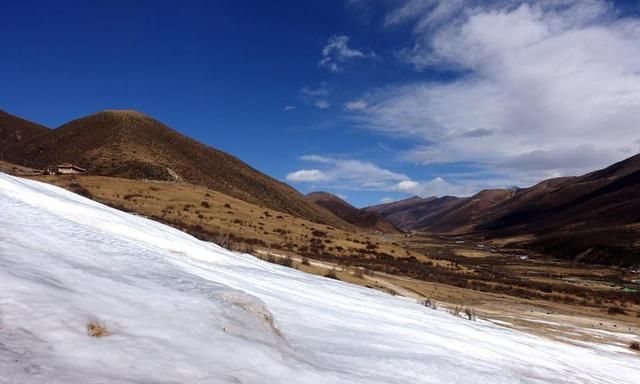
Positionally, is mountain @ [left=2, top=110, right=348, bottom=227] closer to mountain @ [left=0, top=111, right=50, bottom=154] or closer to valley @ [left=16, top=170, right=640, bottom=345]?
mountain @ [left=0, top=111, right=50, bottom=154]

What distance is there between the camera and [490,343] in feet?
35.3

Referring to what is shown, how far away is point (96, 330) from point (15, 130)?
13043 centimetres

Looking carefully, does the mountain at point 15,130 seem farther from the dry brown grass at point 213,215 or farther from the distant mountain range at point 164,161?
the dry brown grass at point 213,215

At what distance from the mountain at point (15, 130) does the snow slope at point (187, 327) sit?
108985 mm

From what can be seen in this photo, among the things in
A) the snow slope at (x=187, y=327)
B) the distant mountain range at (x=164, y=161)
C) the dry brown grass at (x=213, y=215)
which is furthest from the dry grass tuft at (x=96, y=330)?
the distant mountain range at (x=164, y=161)

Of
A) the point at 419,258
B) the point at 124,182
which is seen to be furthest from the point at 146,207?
the point at 419,258

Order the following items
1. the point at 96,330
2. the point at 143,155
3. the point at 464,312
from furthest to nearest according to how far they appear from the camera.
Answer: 1. the point at 143,155
2. the point at 464,312
3. the point at 96,330

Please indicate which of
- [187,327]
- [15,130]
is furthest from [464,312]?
[15,130]

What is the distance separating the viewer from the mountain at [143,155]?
71.0 meters

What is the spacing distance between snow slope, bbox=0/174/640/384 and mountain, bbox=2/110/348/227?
193ft

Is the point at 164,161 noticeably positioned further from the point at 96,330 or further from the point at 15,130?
the point at 96,330

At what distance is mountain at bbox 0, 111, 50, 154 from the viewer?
107m

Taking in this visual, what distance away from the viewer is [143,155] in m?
75.8

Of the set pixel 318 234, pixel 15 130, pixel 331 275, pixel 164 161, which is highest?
pixel 15 130
